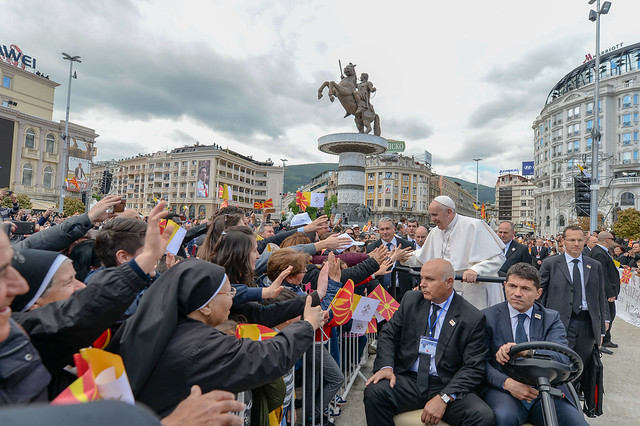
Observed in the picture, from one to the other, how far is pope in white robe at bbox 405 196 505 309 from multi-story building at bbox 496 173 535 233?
138 metres

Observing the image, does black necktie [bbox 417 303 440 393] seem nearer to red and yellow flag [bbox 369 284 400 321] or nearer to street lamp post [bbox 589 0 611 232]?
red and yellow flag [bbox 369 284 400 321]

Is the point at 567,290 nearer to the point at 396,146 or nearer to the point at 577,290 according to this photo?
the point at 577,290

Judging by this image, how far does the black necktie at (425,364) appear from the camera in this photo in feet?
10.5

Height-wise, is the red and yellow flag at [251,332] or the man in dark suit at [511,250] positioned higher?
the man in dark suit at [511,250]

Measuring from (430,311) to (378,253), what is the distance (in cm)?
98

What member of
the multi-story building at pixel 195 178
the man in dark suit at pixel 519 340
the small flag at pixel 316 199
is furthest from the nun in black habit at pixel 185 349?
the multi-story building at pixel 195 178

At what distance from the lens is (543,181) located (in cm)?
8512

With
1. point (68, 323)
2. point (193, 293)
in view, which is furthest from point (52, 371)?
point (193, 293)

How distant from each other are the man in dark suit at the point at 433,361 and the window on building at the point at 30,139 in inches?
2665

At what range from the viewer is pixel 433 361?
330 cm

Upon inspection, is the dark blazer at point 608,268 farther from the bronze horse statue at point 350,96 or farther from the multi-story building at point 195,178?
the multi-story building at point 195,178

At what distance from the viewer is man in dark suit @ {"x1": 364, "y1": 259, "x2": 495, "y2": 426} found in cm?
305

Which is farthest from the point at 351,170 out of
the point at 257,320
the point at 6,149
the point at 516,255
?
the point at 6,149

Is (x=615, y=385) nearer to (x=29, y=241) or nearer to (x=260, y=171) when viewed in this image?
(x=29, y=241)
